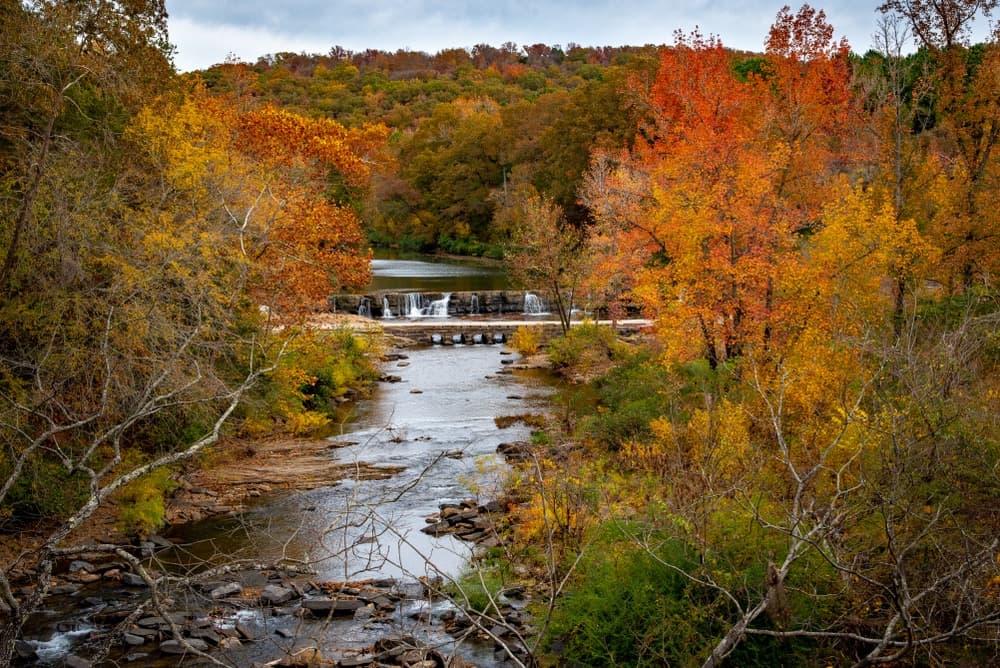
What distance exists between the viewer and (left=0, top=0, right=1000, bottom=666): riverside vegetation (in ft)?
27.7

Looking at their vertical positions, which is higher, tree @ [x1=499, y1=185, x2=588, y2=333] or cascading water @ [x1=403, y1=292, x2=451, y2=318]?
tree @ [x1=499, y1=185, x2=588, y2=333]

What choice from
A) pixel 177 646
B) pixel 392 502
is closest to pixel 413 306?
pixel 392 502

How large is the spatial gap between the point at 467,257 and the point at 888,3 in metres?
44.2

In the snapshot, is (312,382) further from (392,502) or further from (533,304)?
(533,304)

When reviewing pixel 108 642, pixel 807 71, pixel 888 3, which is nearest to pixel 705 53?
pixel 807 71

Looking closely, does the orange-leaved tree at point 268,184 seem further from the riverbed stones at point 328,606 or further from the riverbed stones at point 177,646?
the riverbed stones at point 177,646

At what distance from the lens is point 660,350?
2328cm

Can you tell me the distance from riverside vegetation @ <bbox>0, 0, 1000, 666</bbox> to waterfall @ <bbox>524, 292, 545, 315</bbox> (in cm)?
1092

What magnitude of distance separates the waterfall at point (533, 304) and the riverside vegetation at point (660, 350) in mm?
10915

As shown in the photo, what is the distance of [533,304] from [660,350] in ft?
55.3

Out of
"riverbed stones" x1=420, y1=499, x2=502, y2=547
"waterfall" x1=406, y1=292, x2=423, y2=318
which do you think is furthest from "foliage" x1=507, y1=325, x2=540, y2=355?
"riverbed stones" x1=420, y1=499, x2=502, y2=547

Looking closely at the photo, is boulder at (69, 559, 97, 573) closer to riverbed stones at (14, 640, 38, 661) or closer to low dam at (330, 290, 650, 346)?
riverbed stones at (14, 640, 38, 661)

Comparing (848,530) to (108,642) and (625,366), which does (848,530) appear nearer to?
(108,642)

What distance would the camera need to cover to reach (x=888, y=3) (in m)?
18.6
